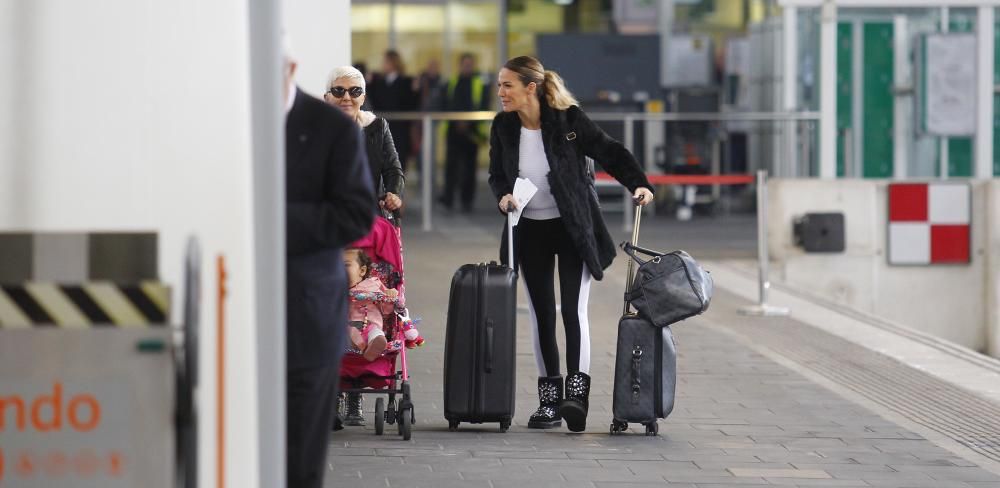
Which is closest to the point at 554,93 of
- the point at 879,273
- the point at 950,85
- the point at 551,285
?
the point at 551,285

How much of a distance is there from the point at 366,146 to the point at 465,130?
13918mm

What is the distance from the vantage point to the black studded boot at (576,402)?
296 inches

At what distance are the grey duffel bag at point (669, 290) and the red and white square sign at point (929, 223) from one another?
7341 millimetres

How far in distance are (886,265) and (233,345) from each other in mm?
11403

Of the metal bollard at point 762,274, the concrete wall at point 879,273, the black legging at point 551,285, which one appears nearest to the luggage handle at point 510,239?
the black legging at point 551,285

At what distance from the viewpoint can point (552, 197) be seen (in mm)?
7598

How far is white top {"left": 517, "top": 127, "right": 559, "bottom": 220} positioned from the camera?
761 centimetres

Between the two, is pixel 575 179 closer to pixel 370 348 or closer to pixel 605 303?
pixel 370 348

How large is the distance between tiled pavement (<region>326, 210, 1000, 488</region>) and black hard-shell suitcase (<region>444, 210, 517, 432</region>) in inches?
5.3

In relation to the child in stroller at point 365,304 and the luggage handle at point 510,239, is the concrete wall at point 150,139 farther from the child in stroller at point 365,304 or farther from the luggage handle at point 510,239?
the luggage handle at point 510,239

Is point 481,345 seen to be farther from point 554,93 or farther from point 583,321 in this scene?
point 554,93

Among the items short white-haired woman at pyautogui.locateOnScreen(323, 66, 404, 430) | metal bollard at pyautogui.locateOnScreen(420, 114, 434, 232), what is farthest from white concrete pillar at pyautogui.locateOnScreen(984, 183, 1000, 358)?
short white-haired woman at pyautogui.locateOnScreen(323, 66, 404, 430)

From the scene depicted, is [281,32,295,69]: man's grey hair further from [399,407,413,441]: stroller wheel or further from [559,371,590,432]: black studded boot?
[559,371,590,432]: black studded boot

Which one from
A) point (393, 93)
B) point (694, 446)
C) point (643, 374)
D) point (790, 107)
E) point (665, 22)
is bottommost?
point (694, 446)
